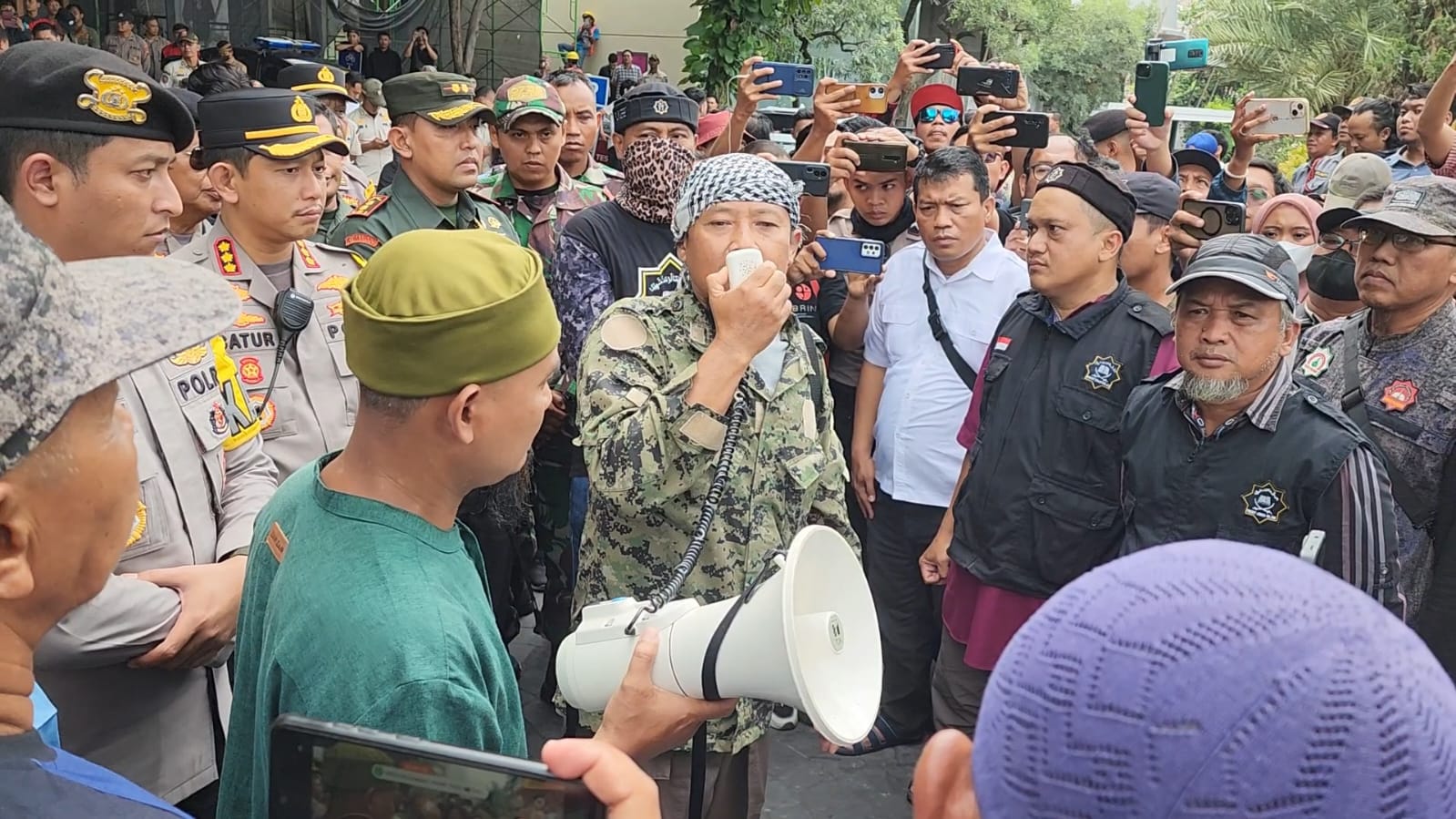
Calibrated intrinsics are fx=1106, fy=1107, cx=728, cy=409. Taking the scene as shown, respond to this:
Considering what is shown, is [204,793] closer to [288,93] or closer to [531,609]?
[288,93]

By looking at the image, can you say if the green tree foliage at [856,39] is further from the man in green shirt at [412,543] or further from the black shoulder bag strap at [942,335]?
the man in green shirt at [412,543]

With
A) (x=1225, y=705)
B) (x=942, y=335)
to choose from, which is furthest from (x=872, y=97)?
(x=1225, y=705)

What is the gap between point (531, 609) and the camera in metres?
4.88

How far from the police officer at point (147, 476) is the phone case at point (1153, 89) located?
4.58 metres

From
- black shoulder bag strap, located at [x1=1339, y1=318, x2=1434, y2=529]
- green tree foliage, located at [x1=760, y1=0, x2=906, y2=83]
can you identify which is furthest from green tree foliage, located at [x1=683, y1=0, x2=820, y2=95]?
black shoulder bag strap, located at [x1=1339, y1=318, x2=1434, y2=529]

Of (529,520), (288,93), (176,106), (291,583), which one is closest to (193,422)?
(176,106)

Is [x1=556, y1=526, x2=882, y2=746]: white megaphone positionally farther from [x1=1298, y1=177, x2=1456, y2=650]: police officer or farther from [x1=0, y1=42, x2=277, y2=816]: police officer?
[x1=1298, y1=177, x2=1456, y2=650]: police officer

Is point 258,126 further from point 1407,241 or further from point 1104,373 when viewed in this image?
point 1407,241

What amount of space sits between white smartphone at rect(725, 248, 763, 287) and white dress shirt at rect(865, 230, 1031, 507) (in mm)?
1713

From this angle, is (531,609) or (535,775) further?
(531,609)

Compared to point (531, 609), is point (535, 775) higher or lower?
higher

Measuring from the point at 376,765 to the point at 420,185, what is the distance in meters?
3.54

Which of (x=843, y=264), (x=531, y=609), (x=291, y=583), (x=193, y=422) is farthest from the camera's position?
(x=531, y=609)

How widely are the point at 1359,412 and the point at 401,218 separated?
339 centimetres
